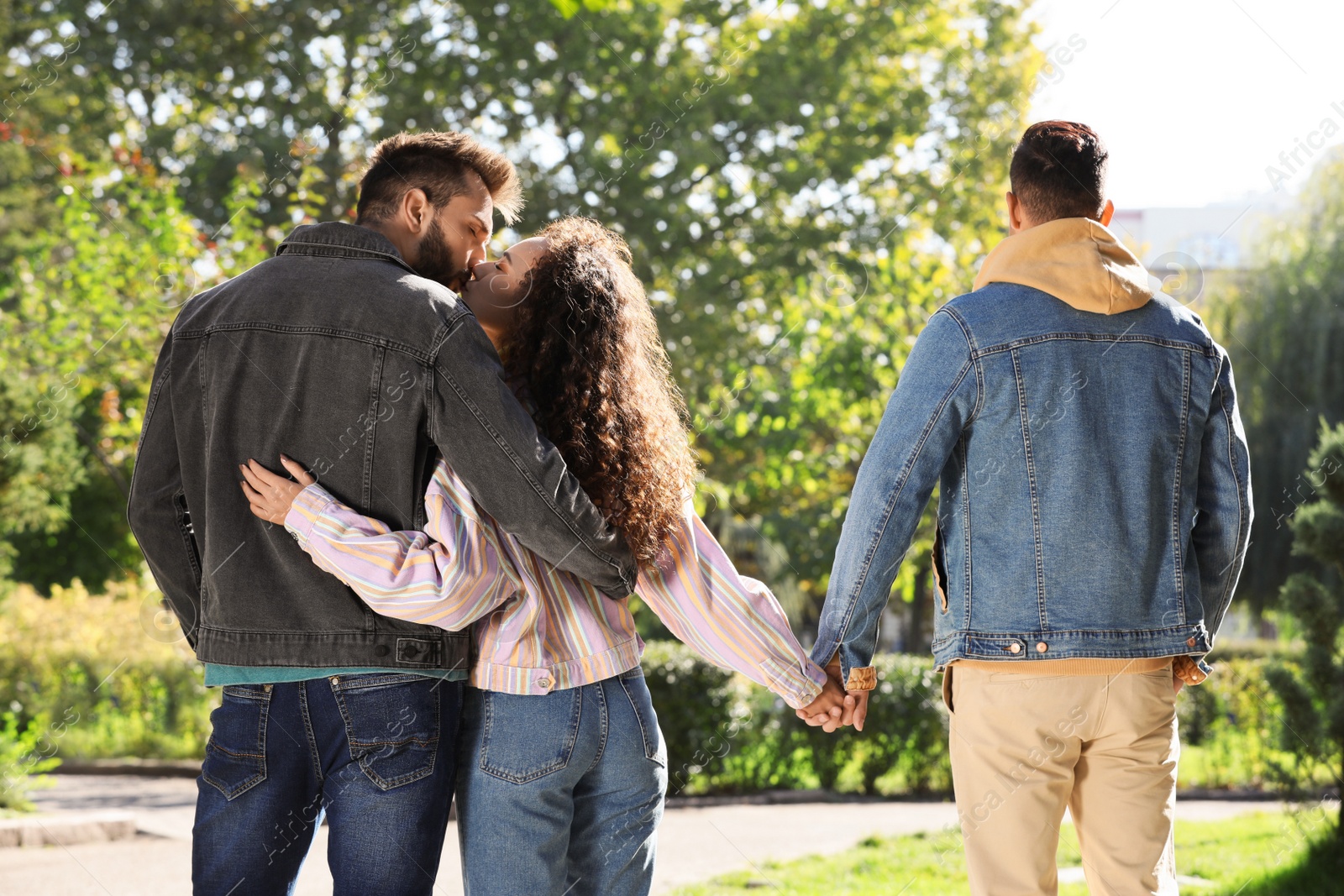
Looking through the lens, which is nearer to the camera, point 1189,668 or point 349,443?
point 349,443

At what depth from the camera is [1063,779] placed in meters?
2.17

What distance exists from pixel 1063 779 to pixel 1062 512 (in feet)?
1.71

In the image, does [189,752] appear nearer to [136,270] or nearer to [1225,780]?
[136,270]

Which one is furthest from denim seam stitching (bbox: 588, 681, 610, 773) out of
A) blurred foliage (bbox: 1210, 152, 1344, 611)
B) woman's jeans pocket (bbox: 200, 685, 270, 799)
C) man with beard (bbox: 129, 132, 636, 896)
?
blurred foliage (bbox: 1210, 152, 1344, 611)

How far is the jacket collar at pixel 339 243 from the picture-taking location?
2.14m

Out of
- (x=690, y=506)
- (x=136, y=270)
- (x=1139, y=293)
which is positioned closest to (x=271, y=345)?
(x=690, y=506)

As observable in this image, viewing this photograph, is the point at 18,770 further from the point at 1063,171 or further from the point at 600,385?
the point at 1063,171

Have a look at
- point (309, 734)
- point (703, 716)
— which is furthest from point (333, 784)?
point (703, 716)

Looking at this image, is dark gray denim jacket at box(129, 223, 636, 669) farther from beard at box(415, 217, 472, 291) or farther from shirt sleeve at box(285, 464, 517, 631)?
beard at box(415, 217, 472, 291)

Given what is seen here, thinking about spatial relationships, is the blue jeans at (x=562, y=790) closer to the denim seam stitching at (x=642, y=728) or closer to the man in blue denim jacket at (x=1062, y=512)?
the denim seam stitching at (x=642, y=728)

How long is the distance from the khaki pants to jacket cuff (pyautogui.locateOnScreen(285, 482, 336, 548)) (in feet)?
4.33

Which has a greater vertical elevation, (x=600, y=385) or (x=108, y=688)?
(x=600, y=385)

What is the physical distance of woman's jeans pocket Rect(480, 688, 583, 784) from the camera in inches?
77.9

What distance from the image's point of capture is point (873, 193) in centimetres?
1409
